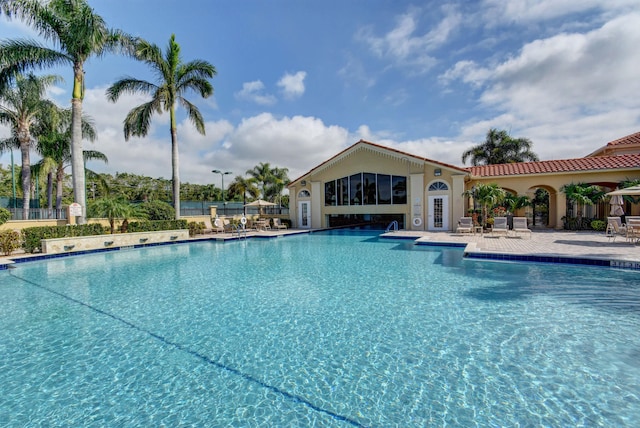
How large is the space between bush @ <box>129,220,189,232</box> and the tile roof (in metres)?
20.0

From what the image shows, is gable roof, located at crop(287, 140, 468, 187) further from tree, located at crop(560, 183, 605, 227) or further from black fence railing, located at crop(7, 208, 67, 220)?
black fence railing, located at crop(7, 208, 67, 220)

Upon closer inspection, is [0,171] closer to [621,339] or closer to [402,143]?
[402,143]

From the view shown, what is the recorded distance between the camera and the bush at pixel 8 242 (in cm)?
1281

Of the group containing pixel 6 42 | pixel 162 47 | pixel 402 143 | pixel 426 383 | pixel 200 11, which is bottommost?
pixel 426 383

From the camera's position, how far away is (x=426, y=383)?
3590 mm

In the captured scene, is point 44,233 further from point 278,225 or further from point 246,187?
point 246,187

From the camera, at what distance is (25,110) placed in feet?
65.9

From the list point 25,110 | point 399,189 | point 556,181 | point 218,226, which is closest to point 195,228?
point 218,226

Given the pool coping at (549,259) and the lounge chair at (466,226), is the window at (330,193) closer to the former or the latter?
the lounge chair at (466,226)

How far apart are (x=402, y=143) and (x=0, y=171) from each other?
53.1m

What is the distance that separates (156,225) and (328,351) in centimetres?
1650

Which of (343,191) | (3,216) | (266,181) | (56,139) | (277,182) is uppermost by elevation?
(56,139)

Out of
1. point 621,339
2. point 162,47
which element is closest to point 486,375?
point 621,339

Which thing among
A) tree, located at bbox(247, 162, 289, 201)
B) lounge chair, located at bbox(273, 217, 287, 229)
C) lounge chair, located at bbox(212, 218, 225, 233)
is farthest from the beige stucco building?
tree, located at bbox(247, 162, 289, 201)
